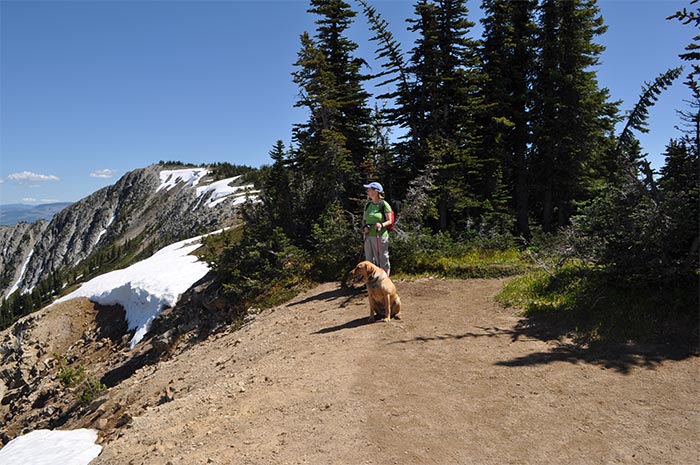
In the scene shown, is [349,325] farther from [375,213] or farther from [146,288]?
[146,288]

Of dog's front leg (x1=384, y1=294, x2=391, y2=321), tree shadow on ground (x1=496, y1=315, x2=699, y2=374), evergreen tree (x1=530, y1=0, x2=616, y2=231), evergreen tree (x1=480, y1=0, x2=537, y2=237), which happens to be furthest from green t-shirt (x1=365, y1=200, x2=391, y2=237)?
evergreen tree (x1=530, y1=0, x2=616, y2=231)

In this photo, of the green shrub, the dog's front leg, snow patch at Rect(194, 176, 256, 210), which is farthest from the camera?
snow patch at Rect(194, 176, 256, 210)

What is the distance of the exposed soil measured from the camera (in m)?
4.23

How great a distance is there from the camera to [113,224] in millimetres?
107188

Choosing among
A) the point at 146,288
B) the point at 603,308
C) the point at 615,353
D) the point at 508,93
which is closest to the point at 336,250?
the point at 603,308

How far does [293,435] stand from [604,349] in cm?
501

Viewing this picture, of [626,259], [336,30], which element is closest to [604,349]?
[626,259]

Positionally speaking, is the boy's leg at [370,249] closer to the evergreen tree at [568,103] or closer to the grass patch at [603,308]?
the grass patch at [603,308]

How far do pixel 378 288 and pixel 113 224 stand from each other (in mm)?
118178

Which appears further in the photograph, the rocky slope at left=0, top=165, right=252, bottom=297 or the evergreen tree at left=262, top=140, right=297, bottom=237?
the rocky slope at left=0, top=165, right=252, bottom=297

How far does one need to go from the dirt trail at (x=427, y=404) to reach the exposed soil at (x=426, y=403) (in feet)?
0.06

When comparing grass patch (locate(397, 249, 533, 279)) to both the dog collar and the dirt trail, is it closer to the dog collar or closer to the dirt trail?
the dirt trail

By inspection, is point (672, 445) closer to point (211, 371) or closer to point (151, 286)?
point (211, 371)

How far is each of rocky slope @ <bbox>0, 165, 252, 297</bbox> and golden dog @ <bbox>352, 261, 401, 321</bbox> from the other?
61248 millimetres
